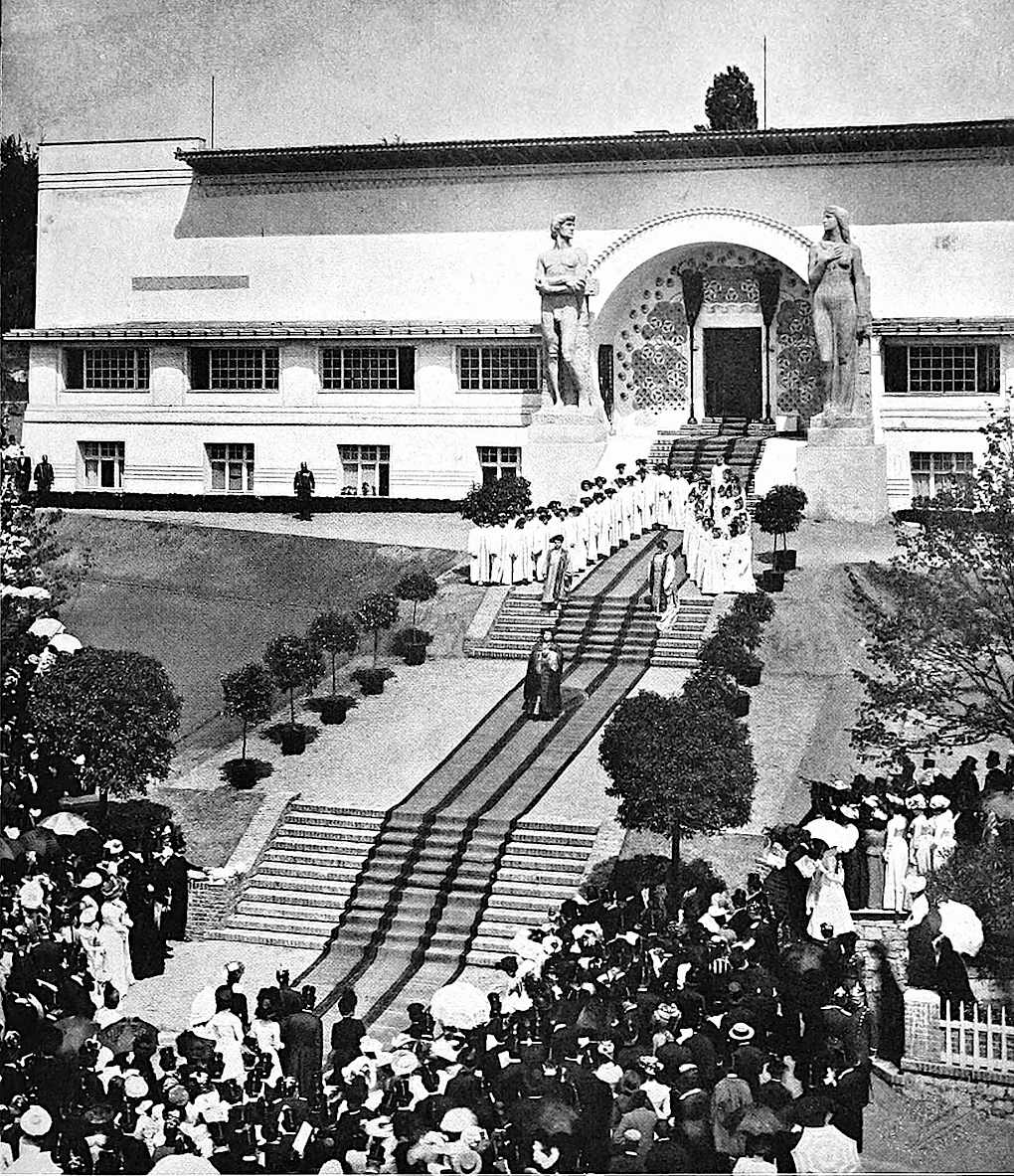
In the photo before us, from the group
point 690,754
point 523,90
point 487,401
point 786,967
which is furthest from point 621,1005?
point 487,401

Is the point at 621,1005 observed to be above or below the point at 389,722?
below

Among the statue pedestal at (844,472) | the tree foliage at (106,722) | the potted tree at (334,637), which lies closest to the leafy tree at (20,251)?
the potted tree at (334,637)

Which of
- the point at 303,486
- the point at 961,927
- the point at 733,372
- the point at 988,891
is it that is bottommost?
the point at 961,927

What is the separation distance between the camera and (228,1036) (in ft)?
44.8

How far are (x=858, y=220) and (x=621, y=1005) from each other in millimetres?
18132

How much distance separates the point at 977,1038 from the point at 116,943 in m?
7.27

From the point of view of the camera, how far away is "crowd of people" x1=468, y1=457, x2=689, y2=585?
894 inches

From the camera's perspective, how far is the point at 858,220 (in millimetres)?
28531

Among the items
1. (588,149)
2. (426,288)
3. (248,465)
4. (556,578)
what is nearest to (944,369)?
(588,149)

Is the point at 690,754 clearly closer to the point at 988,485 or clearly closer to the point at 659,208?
the point at 988,485

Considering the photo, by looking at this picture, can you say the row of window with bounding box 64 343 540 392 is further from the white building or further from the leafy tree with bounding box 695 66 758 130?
the leafy tree with bounding box 695 66 758 130

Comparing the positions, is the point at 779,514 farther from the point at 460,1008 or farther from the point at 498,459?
the point at 460,1008

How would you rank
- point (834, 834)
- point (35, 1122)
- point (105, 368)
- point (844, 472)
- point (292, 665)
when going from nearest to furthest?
point (35, 1122) → point (834, 834) → point (292, 665) → point (844, 472) → point (105, 368)

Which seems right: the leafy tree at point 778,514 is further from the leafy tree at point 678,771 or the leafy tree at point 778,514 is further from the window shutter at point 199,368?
the window shutter at point 199,368
